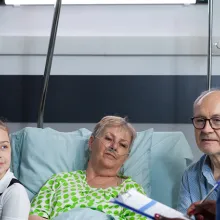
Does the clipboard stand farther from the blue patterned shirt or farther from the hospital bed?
the hospital bed

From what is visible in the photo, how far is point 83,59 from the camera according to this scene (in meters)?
3.04

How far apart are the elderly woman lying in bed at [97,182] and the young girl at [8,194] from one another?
239 mm

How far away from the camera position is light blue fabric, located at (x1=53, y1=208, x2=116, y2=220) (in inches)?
77.5

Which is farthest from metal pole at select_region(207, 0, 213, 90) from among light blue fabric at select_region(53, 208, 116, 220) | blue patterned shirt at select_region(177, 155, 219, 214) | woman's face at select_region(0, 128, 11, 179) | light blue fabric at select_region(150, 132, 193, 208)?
woman's face at select_region(0, 128, 11, 179)

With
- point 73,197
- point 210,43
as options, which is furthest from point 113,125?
point 210,43

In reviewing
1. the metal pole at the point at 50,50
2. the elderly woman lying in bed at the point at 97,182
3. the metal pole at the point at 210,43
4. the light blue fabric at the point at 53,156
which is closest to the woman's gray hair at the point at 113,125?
the elderly woman lying in bed at the point at 97,182

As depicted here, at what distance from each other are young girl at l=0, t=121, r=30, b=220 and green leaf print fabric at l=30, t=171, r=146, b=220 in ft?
0.80

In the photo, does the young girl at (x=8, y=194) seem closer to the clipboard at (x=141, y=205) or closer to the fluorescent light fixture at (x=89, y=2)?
the clipboard at (x=141, y=205)

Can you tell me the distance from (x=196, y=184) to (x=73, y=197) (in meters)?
0.52

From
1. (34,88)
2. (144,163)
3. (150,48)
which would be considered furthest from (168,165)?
(34,88)

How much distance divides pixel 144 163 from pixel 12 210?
771 mm

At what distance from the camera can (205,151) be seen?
6.53ft

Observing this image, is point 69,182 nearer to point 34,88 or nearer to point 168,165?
point 168,165

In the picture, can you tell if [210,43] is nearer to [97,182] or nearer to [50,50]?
[50,50]
